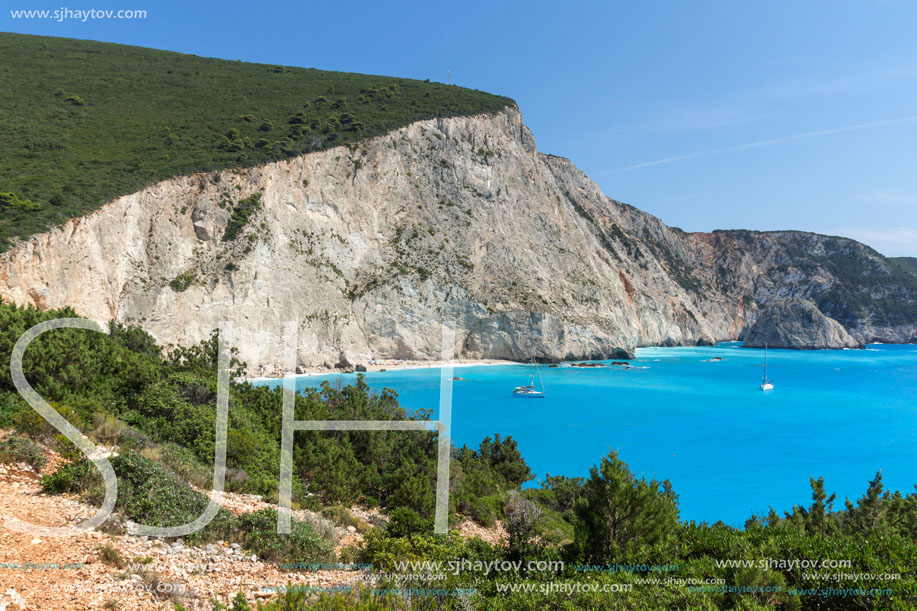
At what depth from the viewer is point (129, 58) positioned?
55.7 metres

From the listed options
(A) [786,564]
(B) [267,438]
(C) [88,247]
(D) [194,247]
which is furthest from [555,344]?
(A) [786,564]

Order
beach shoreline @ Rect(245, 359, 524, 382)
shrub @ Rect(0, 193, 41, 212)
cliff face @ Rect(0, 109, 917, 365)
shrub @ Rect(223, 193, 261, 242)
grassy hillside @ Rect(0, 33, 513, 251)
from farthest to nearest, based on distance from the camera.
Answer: shrub @ Rect(223, 193, 261, 242) < beach shoreline @ Rect(245, 359, 524, 382) < cliff face @ Rect(0, 109, 917, 365) < grassy hillside @ Rect(0, 33, 513, 251) < shrub @ Rect(0, 193, 41, 212)

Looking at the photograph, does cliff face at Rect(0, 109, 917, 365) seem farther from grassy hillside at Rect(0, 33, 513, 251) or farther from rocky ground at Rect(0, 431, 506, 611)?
rocky ground at Rect(0, 431, 506, 611)

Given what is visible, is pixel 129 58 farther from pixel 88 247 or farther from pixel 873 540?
pixel 873 540

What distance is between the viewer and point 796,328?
87.3 meters

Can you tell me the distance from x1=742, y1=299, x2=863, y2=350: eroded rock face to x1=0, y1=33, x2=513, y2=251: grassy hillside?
215 feet

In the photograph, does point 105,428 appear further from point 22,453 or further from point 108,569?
point 108,569

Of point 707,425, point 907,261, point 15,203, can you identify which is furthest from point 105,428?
point 907,261

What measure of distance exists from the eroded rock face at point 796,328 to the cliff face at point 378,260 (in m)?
20.1

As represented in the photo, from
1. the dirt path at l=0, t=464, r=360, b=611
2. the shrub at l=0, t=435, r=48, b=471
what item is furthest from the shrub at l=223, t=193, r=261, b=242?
the dirt path at l=0, t=464, r=360, b=611

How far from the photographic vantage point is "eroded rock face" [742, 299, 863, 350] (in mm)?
87000

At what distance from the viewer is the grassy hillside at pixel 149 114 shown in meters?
28.5

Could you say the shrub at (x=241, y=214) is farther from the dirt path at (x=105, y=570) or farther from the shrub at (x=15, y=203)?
the dirt path at (x=105, y=570)

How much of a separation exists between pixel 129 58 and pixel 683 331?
94.3 meters
